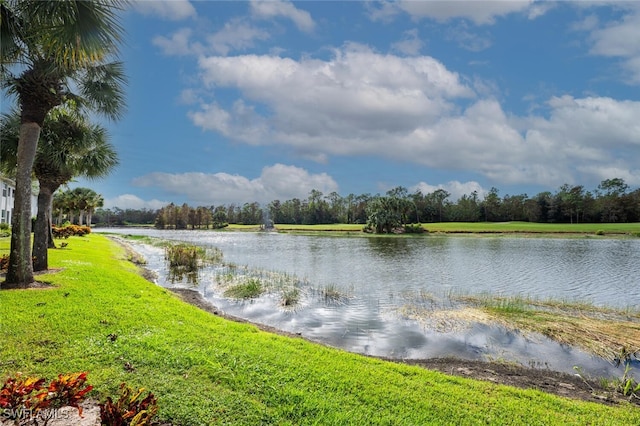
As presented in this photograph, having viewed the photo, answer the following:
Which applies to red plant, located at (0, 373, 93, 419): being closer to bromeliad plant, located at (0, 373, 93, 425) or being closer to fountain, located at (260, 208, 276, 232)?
bromeliad plant, located at (0, 373, 93, 425)

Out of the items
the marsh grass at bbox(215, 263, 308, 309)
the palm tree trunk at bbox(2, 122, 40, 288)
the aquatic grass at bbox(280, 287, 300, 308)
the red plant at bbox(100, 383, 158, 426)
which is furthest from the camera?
the marsh grass at bbox(215, 263, 308, 309)

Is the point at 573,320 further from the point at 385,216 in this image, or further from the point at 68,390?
the point at 385,216

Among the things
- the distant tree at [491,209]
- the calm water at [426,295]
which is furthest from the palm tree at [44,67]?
the distant tree at [491,209]

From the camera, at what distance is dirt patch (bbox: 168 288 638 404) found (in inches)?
269

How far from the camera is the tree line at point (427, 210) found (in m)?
91.3

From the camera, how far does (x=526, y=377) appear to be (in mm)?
7703

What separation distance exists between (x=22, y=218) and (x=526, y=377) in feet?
46.4

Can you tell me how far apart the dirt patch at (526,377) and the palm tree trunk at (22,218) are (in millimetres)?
11347

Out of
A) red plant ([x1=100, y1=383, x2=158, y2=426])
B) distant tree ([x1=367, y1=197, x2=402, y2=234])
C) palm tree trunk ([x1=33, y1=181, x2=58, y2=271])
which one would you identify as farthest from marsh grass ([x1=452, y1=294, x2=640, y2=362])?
distant tree ([x1=367, y1=197, x2=402, y2=234])

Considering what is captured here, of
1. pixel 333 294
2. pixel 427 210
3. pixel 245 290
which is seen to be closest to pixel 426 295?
pixel 333 294

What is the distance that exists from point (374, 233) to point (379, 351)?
71.0 m

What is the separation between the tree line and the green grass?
7308 centimetres

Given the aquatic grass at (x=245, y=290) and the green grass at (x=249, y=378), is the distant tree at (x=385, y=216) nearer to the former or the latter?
the aquatic grass at (x=245, y=290)

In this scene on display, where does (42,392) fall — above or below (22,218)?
below
